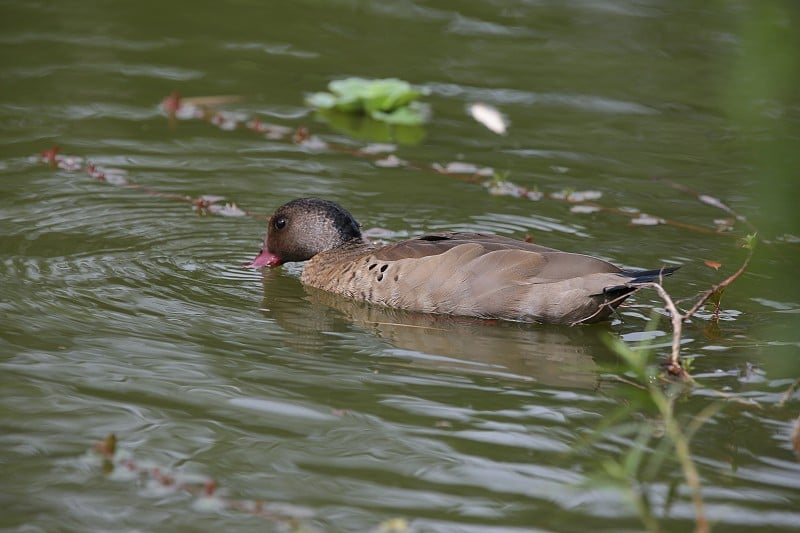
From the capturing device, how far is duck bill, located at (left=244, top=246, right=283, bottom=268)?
7.57 m

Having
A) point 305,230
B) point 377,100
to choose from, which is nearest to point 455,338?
point 305,230

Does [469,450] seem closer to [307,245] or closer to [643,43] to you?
[307,245]

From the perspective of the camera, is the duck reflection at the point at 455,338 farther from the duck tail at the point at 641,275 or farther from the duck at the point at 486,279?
the duck tail at the point at 641,275

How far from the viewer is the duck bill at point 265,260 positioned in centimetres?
757

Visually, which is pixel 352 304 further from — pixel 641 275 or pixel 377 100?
pixel 377 100

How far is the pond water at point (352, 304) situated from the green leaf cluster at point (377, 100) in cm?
30

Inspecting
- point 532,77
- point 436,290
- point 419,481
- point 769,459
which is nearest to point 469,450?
point 419,481

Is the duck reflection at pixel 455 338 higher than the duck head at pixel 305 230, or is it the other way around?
the duck head at pixel 305 230

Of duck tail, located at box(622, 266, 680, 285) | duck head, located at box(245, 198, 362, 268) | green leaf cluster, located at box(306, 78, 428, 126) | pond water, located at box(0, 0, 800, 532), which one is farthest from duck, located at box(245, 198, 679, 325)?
green leaf cluster, located at box(306, 78, 428, 126)

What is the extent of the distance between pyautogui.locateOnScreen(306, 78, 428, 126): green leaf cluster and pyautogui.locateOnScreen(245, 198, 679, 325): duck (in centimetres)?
365

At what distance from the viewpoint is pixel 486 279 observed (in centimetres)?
649

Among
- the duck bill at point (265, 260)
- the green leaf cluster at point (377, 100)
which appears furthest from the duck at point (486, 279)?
the green leaf cluster at point (377, 100)

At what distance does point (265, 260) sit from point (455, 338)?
73.6 inches

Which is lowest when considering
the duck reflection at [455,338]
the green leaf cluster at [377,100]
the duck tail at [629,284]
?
the duck reflection at [455,338]
